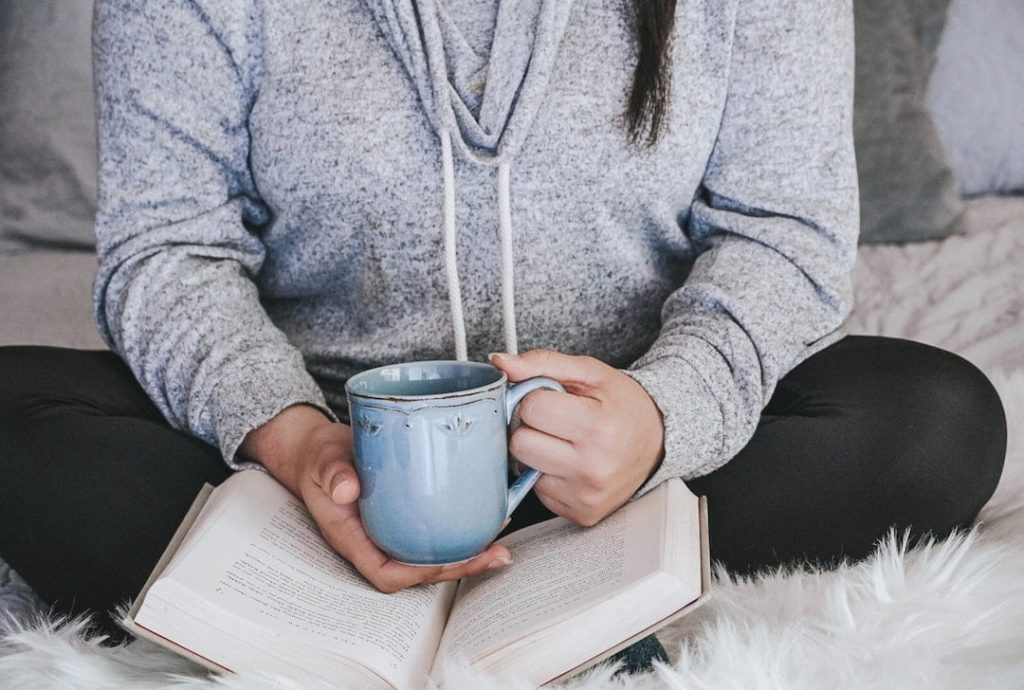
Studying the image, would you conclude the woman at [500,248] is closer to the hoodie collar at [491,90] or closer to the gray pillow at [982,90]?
the hoodie collar at [491,90]

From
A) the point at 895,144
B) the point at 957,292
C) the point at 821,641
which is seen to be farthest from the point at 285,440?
the point at 895,144

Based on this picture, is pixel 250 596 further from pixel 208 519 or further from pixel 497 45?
pixel 497 45

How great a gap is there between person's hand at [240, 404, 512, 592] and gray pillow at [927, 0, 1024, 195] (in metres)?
1.25

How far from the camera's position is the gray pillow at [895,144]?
1486 mm

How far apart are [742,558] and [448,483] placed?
0.26 m

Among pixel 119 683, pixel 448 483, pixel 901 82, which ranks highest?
pixel 901 82

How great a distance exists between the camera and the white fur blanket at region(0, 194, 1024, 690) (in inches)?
21.4

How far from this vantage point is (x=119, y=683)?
584mm

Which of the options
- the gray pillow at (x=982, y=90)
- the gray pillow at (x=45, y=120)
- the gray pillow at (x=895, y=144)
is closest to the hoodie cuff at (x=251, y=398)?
the gray pillow at (x=45, y=120)

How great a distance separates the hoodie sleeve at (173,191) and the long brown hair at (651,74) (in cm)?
31

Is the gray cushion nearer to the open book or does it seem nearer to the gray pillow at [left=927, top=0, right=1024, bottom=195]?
the open book

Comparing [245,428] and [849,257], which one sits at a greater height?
[849,257]

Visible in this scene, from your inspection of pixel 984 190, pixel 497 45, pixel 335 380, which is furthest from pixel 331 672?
pixel 984 190

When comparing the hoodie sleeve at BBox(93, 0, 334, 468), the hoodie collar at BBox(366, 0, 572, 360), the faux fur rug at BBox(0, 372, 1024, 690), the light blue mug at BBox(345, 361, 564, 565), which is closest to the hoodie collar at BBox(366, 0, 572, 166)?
the hoodie collar at BBox(366, 0, 572, 360)
